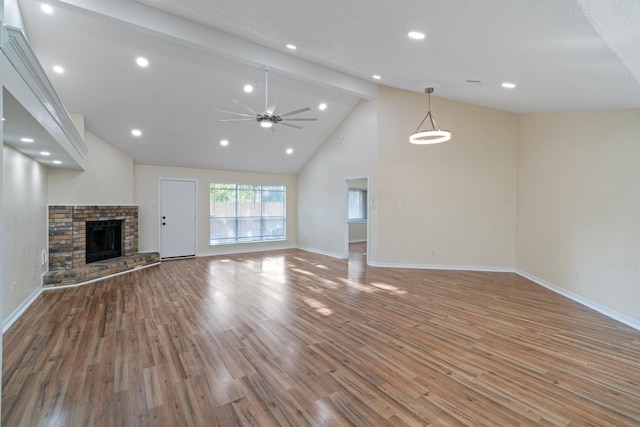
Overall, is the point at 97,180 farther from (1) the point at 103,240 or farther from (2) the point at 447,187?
(2) the point at 447,187

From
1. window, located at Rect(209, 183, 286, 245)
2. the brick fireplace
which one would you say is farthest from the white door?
the brick fireplace

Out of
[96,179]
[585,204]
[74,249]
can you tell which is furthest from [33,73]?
[585,204]

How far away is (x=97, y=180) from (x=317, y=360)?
6.17m

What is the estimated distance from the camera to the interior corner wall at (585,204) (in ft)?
11.4

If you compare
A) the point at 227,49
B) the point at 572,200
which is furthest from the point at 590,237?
the point at 227,49

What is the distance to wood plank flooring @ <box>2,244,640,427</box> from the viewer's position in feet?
6.38

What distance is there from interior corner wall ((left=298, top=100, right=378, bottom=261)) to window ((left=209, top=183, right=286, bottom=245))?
76 cm

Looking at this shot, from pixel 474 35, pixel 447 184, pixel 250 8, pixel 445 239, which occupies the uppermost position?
pixel 250 8

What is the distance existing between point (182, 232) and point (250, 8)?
20.5 feet

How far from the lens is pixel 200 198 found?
26.1 feet

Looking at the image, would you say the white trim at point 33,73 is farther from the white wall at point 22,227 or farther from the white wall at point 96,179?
the white wall at point 96,179

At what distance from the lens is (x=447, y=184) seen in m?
6.05

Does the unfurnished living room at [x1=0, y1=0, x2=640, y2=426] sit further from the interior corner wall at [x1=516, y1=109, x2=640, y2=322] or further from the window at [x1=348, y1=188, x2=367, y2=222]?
the window at [x1=348, y1=188, x2=367, y2=222]

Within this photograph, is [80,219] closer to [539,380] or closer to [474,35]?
[474,35]
